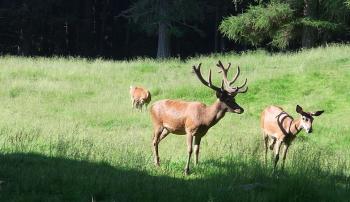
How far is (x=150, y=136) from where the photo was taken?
12.8 metres

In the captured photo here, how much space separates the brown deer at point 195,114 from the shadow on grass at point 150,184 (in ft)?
2.26

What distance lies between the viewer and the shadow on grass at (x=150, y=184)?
22.8 feet

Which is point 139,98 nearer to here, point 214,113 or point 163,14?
point 214,113

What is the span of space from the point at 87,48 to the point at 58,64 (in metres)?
25.6

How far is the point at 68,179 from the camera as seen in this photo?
24.5 feet

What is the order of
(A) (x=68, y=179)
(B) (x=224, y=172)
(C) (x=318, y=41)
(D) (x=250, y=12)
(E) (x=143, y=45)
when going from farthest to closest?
1. (E) (x=143, y=45)
2. (C) (x=318, y=41)
3. (D) (x=250, y=12)
4. (B) (x=224, y=172)
5. (A) (x=68, y=179)

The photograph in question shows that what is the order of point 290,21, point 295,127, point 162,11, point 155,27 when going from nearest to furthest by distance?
1. point 295,127
2. point 290,21
3. point 162,11
4. point 155,27

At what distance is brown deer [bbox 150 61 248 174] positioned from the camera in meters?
8.81

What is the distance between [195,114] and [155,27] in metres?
29.9

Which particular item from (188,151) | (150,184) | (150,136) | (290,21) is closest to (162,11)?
(290,21)

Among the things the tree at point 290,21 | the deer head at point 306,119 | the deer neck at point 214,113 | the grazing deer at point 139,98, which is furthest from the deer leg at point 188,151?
the tree at point 290,21

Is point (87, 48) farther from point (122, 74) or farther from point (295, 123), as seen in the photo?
point (295, 123)

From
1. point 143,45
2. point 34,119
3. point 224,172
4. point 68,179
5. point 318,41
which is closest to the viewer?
point 68,179

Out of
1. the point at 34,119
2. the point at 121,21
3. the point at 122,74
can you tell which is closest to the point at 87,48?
the point at 121,21
